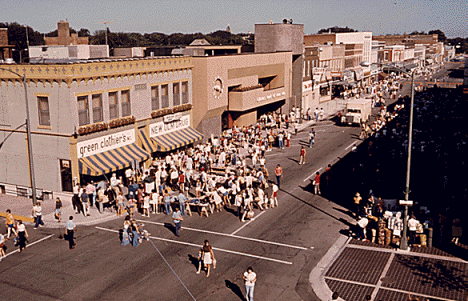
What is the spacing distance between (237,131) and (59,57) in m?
18.6

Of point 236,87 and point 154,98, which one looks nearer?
point 154,98

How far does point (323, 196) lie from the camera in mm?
29859

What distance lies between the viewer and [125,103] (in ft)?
108

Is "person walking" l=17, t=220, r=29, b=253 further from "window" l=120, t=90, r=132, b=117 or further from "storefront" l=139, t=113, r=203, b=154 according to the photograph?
"storefront" l=139, t=113, r=203, b=154

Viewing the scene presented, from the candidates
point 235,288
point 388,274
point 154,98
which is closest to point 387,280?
point 388,274

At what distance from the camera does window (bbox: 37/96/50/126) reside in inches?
1122

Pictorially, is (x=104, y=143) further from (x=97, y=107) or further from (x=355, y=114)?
(x=355, y=114)

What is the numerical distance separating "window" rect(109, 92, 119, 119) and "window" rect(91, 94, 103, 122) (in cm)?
112

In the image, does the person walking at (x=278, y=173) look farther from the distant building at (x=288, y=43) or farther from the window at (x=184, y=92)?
the distant building at (x=288, y=43)

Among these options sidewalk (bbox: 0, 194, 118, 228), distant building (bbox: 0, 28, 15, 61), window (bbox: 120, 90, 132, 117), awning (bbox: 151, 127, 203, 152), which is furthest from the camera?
distant building (bbox: 0, 28, 15, 61)

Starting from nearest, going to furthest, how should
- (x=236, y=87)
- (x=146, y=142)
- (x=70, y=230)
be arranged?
(x=70, y=230)
(x=146, y=142)
(x=236, y=87)

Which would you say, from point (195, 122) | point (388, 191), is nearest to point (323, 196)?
point (388, 191)

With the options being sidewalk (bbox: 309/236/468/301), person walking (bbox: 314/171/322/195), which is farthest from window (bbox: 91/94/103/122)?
sidewalk (bbox: 309/236/468/301)

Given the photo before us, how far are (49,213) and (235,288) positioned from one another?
13.9 m
